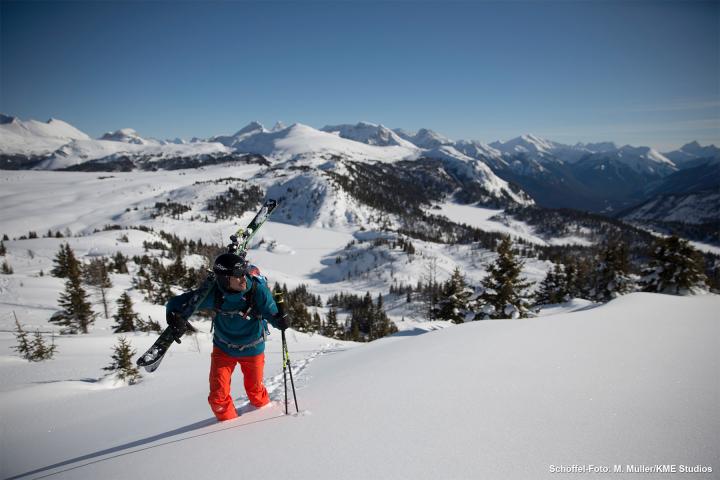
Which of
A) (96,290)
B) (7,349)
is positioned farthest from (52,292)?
(7,349)

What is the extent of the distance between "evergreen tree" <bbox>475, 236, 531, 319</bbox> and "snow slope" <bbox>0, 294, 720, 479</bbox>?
15671 mm

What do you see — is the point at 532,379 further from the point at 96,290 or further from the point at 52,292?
the point at 52,292

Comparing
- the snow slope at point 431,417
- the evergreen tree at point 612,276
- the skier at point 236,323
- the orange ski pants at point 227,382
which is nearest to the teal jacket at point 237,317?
the skier at point 236,323

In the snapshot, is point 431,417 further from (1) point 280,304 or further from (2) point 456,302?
(2) point 456,302

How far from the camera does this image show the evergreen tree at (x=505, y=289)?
22797mm

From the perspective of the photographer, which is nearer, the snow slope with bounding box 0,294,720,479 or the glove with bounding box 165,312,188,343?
the snow slope with bounding box 0,294,720,479

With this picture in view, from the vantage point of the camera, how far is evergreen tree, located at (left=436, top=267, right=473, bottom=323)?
2542 cm

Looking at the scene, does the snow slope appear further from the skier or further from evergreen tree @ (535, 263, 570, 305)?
evergreen tree @ (535, 263, 570, 305)

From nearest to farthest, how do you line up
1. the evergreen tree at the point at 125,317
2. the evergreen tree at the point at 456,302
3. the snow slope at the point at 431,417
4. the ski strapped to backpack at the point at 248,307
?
1. the snow slope at the point at 431,417
2. the ski strapped to backpack at the point at 248,307
3. the evergreen tree at the point at 125,317
4. the evergreen tree at the point at 456,302

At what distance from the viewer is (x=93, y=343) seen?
14039 millimetres

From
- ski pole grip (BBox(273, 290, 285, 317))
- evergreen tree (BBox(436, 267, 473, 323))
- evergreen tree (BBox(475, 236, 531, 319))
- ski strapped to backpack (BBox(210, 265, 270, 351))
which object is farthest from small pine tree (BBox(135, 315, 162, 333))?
evergreen tree (BBox(475, 236, 531, 319))

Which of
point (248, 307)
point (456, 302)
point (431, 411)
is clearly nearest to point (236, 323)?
point (248, 307)

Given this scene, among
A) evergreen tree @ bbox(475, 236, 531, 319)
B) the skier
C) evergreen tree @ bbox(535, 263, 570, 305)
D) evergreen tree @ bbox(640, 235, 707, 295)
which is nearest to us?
the skier

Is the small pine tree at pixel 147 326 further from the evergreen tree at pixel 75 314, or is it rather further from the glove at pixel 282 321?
the glove at pixel 282 321
